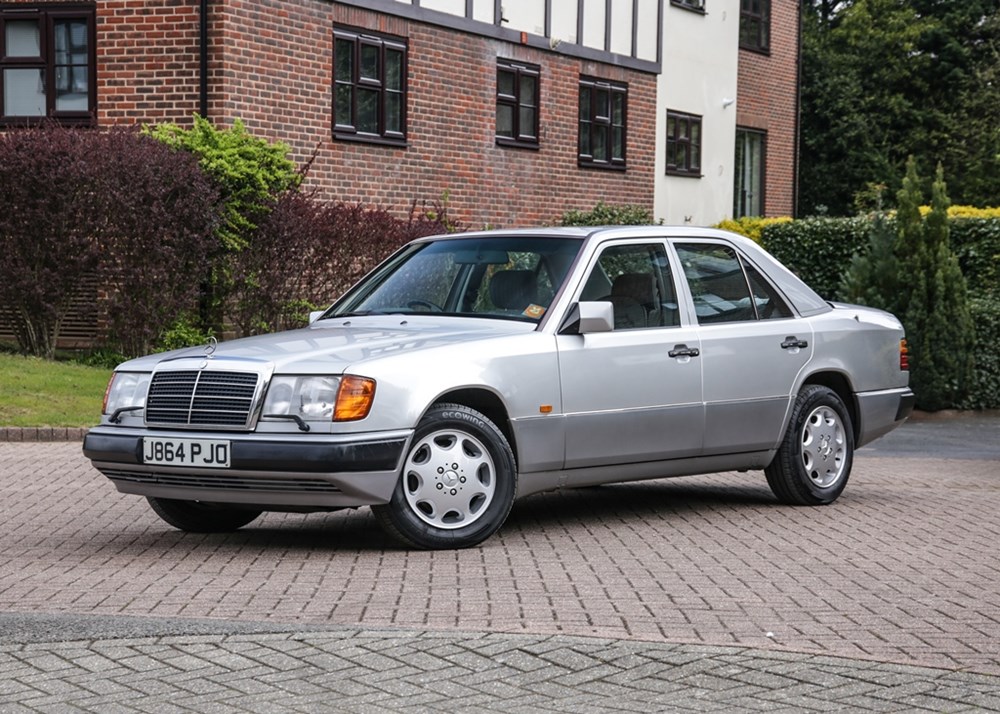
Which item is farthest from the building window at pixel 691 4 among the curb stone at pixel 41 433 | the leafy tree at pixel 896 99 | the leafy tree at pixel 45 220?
the curb stone at pixel 41 433

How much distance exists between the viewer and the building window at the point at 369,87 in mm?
23047

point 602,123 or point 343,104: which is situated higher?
point 602,123

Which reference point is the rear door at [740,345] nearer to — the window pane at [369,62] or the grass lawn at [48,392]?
the grass lawn at [48,392]

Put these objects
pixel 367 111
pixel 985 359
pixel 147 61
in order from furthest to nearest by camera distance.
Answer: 1. pixel 367 111
2. pixel 147 61
3. pixel 985 359

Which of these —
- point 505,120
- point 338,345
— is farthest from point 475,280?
point 505,120

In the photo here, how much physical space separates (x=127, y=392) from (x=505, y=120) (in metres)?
18.9

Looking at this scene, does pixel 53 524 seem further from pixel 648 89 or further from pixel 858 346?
pixel 648 89

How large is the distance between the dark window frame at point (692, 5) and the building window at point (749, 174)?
365 centimetres

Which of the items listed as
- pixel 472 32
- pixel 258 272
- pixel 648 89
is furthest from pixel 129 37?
pixel 648 89

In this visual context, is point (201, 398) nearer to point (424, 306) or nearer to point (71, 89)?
point (424, 306)

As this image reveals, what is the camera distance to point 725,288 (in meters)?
10.4

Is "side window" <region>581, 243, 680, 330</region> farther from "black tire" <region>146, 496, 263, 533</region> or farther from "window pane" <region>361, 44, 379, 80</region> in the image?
"window pane" <region>361, 44, 379, 80</region>

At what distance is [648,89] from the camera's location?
1220 inches

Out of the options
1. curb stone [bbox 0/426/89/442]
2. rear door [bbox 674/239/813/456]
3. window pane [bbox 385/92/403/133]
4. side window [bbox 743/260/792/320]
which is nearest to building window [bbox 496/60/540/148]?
window pane [bbox 385/92/403/133]
